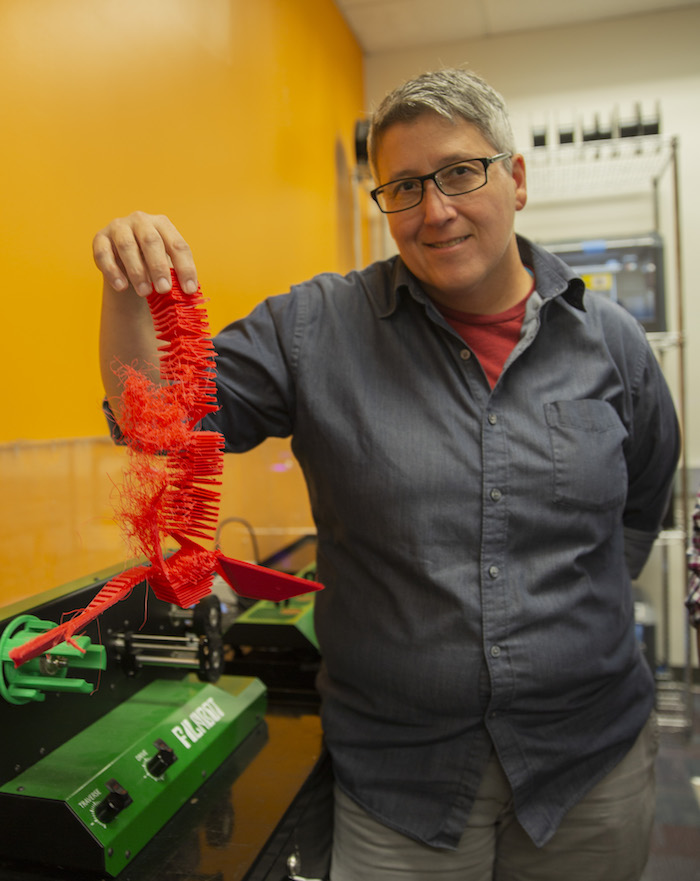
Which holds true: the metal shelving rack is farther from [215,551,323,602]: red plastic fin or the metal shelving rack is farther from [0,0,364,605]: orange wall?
[215,551,323,602]: red plastic fin

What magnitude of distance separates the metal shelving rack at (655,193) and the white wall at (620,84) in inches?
2.8

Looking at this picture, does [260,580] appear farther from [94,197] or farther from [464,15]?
[464,15]

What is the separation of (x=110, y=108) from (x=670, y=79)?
2875 millimetres

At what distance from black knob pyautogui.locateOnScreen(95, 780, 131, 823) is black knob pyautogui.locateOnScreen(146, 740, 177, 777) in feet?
0.22

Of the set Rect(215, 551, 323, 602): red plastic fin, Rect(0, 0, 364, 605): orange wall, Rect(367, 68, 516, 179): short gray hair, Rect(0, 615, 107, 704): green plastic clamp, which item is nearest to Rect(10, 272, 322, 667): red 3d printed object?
Rect(215, 551, 323, 602): red plastic fin

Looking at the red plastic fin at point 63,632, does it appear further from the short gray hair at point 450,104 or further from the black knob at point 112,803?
the short gray hair at point 450,104

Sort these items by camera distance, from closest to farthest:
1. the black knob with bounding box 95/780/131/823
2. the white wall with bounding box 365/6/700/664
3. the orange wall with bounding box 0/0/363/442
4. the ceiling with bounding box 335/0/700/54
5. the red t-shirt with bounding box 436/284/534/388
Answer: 1. the black knob with bounding box 95/780/131/823
2. the orange wall with bounding box 0/0/363/442
3. the red t-shirt with bounding box 436/284/534/388
4. the ceiling with bounding box 335/0/700/54
5. the white wall with bounding box 365/6/700/664

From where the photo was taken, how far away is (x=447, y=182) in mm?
1111

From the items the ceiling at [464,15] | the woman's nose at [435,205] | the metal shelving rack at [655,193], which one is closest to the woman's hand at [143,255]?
the woman's nose at [435,205]

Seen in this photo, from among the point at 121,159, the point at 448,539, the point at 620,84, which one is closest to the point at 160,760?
the point at 448,539

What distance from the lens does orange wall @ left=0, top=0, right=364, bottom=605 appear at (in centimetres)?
105

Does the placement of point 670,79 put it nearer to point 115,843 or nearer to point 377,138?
point 377,138

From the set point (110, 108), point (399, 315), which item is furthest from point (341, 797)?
point (110, 108)

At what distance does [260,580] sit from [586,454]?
0.63 metres
